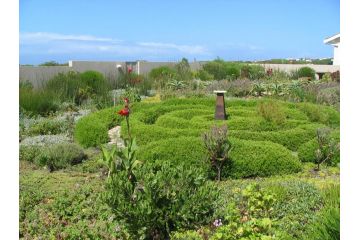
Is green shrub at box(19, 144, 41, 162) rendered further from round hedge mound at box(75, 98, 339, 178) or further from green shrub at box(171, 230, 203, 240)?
green shrub at box(171, 230, 203, 240)

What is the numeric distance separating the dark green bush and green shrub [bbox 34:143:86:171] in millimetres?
2191

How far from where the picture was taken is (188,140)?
6969 mm

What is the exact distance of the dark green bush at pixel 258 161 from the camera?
6.62 meters

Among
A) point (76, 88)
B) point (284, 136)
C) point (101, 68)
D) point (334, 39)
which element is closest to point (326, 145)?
point (284, 136)

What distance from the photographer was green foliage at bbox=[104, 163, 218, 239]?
12.9 feet

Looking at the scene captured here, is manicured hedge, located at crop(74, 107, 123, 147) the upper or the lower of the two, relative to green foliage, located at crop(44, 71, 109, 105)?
lower

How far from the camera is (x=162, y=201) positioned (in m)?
4.02

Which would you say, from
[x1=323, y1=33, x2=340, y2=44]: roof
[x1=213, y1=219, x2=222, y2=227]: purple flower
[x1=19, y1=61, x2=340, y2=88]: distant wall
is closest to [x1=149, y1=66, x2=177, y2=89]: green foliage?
[x1=19, y1=61, x2=340, y2=88]: distant wall

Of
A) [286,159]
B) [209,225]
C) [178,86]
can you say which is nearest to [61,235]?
[209,225]

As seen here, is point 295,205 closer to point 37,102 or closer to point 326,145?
point 326,145

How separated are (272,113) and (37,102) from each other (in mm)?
5611
